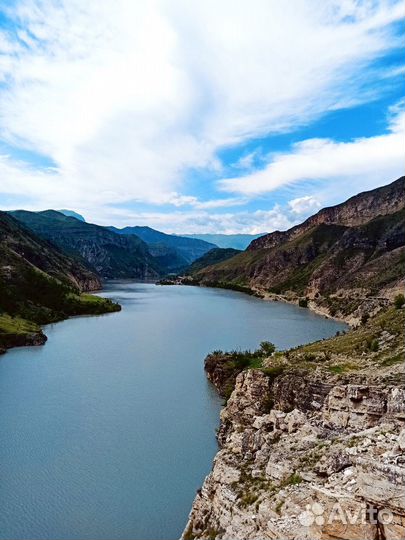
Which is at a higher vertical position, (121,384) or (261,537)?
(261,537)

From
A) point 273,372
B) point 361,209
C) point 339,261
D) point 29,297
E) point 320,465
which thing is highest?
point 361,209

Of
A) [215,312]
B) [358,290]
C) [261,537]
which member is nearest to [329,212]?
[358,290]

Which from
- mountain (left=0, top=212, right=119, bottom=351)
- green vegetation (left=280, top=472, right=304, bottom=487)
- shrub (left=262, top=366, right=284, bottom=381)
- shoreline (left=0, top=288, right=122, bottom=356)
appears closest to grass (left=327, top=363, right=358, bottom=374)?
shrub (left=262, top=366, right=284, bottom=381)

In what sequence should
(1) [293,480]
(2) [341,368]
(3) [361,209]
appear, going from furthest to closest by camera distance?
(3) [361,209] < (2) [341,368] < (1) [293,480]

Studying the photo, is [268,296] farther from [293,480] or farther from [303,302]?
[293,480]

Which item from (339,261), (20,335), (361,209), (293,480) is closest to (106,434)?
(293,480)

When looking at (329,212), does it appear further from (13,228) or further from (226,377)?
(226,377)

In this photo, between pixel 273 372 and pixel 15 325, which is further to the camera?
pixel 15 325
